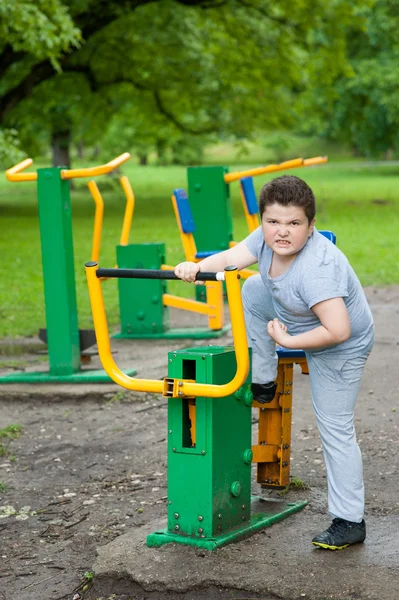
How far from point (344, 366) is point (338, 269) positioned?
36 cm

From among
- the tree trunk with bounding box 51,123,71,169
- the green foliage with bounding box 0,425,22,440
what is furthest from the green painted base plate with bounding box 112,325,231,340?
the tree trunk with bounding box 51,123,71,169

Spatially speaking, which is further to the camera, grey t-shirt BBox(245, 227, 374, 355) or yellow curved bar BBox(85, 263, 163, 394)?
yellow curved bar BBox(85, 263, 163, 394)

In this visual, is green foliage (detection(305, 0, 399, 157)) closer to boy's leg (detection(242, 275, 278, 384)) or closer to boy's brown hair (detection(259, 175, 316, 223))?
boy's leg (detection(242, 275, 278, 384))

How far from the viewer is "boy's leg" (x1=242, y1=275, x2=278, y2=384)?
3.81 metres

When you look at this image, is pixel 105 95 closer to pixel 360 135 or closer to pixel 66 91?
pixel 66 91

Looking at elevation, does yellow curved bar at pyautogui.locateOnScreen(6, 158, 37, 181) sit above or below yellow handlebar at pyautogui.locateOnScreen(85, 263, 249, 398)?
above

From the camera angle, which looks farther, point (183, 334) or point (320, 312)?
point (183, 334)

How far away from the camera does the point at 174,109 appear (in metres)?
23.1

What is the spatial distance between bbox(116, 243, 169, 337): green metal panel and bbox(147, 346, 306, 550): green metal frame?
4.48 meters

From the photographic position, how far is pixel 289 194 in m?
3.35

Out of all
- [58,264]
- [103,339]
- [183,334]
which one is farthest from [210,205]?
[103,339]

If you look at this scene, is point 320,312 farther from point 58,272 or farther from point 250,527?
point 58,272

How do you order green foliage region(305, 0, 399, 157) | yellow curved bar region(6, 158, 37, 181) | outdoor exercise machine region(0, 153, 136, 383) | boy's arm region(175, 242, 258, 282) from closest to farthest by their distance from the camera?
1. boy's arm region(175, 242, 258, 282)
2. yellow curved bar region(6, 158, 37, 181)
3. outdoor exercise machine region(0, 153, 136, 383)
4. green foliage region(305, 0, 399, 157)

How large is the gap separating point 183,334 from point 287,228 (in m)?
4.68
